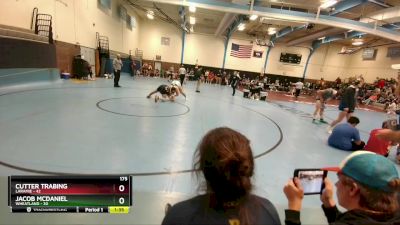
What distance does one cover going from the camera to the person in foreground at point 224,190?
102 cm

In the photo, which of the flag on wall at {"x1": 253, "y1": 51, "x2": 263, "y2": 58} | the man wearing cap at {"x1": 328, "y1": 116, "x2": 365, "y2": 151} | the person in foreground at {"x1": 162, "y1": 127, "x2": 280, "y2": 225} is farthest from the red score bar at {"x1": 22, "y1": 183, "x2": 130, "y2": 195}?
the flag on wall at {"x1": 253, "y1": 51, "x2": 263, "y2": 58}

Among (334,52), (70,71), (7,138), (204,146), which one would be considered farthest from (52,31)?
(334,52)

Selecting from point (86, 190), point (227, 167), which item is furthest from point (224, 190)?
point (86, 190)

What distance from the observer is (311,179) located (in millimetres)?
1635

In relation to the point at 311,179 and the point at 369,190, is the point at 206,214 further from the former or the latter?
the point at 311,179

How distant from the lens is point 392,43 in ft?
69.2

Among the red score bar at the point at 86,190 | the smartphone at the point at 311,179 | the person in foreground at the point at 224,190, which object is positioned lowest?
the red score bar at the point at 86,190

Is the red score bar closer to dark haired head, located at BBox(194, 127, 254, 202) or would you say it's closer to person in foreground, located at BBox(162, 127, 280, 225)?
person in foreground, located at BBox(162, 127, 280, 225)

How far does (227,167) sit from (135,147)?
11.9 ft


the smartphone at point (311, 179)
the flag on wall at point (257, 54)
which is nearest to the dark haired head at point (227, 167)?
the smartphone at point (311, 179)
